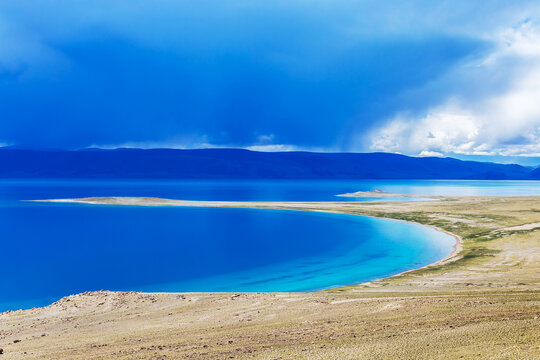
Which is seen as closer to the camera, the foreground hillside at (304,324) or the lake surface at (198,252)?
the foreground hillside at (304,324)

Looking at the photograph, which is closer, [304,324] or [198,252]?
[304,324]

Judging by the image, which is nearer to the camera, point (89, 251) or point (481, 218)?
point (89, 251)

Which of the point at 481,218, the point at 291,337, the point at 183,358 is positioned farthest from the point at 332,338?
the point at 481,218

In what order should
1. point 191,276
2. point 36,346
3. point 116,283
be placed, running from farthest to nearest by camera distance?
point 191,276, point 116,283, point 36,346

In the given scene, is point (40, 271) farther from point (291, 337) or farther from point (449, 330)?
point (449, 330)

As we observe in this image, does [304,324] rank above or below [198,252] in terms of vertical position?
above

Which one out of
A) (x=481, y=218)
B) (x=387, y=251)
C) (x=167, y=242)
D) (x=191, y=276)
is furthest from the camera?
(x=481, y=218)
